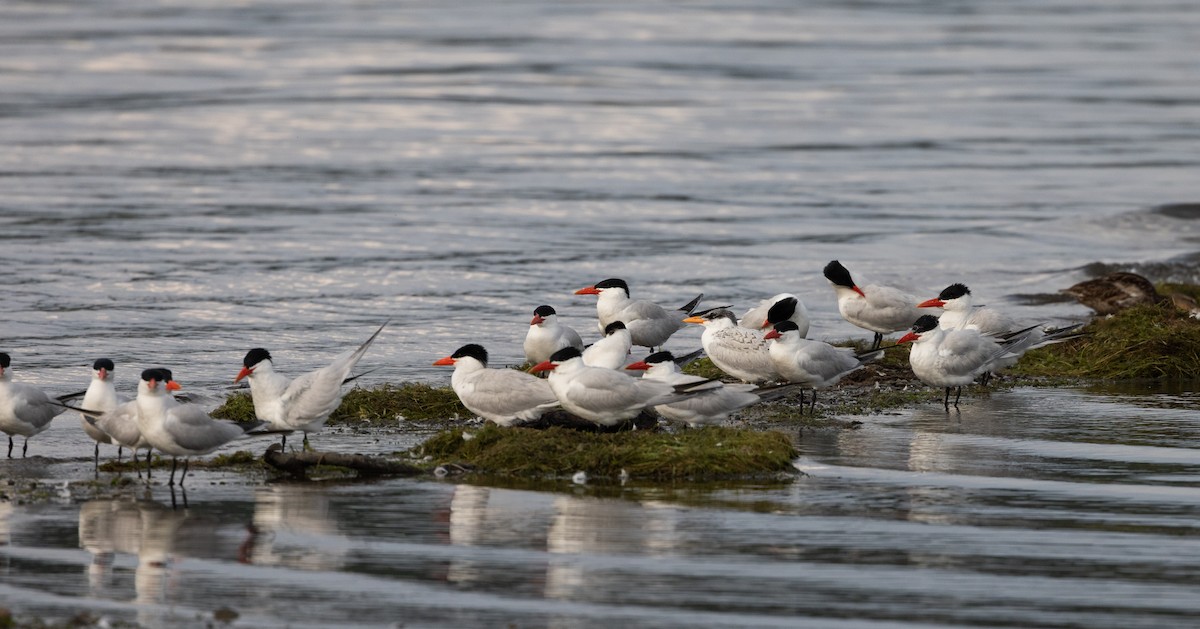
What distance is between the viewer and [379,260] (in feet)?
67.6

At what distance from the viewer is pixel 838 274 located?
588 inches

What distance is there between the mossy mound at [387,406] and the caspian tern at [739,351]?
2135mm

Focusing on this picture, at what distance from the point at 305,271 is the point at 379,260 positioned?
3.91 feet

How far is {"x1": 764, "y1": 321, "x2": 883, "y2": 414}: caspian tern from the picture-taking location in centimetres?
1235

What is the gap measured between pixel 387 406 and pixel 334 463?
223 centimetres

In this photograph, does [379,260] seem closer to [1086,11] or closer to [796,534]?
[796,534]

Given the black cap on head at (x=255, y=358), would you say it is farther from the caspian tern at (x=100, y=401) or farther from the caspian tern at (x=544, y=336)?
the caspian tern at (x=544, y=336)

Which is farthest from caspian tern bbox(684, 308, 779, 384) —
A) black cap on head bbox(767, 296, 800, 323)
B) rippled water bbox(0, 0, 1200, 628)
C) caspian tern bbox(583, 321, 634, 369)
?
rippled water bbox(0, 0, 1200, 628)

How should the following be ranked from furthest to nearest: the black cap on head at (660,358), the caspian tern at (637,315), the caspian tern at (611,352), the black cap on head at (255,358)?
the caspian tern at (637,315)
the caspian tern at (611,352)
the black cap on head at (660,358)
the black cap on head at (255,358)

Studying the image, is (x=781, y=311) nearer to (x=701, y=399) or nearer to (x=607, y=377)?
(x=701, y=399)

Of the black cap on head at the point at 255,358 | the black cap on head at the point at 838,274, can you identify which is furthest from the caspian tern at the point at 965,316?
the black cap on head at the point at 255,358

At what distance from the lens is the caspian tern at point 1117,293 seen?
16.2 meters

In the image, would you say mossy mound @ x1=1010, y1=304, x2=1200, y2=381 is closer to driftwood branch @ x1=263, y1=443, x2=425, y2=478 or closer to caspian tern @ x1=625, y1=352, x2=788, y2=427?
caspian tern @ x1=625, y1=352, x2=788, y2=427

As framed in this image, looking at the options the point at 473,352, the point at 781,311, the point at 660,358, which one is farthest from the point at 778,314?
the point at 473,352
